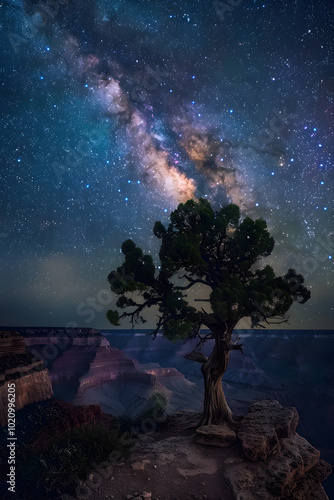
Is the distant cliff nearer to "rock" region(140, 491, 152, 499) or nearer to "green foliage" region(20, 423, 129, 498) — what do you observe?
"green foliage" region(20, 423, 129, 498)

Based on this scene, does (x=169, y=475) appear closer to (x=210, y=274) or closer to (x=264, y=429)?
(x=264, y=429)

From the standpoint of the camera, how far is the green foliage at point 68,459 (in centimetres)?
856

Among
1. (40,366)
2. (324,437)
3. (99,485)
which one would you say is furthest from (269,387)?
(99,485)

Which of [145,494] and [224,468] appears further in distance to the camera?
[224,468]

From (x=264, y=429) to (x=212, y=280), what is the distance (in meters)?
8.34

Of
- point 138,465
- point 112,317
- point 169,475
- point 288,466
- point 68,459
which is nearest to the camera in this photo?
point 68,459

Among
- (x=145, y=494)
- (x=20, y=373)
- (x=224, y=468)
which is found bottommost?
(x=20, y=373)

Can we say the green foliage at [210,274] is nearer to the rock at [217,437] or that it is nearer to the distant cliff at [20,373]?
the rock at [217,437]

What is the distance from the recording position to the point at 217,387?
15836 millimetres

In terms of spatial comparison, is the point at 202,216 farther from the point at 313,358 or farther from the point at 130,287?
the point at 313,358

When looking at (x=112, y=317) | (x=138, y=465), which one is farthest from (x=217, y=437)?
(x=112, y=317)

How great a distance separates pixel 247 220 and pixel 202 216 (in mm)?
2744

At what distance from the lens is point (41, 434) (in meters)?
12.6

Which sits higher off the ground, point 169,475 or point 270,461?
point 270,461
